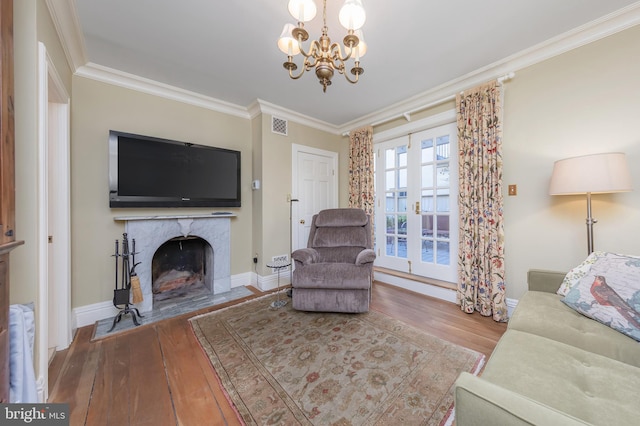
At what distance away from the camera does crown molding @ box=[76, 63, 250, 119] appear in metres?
2.27

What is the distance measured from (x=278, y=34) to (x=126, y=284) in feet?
9.16

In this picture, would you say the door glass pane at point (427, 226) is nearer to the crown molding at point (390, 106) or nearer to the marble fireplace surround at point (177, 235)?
→ the crown molding at point (390, 106)

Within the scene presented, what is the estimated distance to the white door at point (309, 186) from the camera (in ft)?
11.6

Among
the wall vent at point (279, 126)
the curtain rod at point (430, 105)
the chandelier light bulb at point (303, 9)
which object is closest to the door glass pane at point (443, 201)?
the curtain rod at point (430, 105)

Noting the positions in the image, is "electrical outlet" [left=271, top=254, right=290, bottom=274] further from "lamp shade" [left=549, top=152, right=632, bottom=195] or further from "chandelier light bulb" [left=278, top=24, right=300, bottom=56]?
"lamp shade" [left=549, top=152, right=632, bottom=195]

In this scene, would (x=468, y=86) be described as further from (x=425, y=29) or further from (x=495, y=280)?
(x=495, y=280)

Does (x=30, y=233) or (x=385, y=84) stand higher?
(x=385, y=84)

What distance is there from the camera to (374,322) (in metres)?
2.20

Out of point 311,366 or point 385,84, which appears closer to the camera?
point 311,366

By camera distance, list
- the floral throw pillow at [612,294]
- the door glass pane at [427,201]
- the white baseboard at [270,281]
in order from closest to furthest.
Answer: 1. the floral throw pillow at [612,294]
2. the door glass pane at [427,201]
3. the white baseboard at [270,281]

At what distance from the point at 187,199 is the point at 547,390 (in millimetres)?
3167

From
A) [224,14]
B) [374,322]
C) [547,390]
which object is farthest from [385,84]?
[547,390]

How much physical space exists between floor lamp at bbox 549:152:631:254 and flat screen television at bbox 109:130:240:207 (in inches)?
129

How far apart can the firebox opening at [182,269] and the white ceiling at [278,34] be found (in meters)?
1.90
